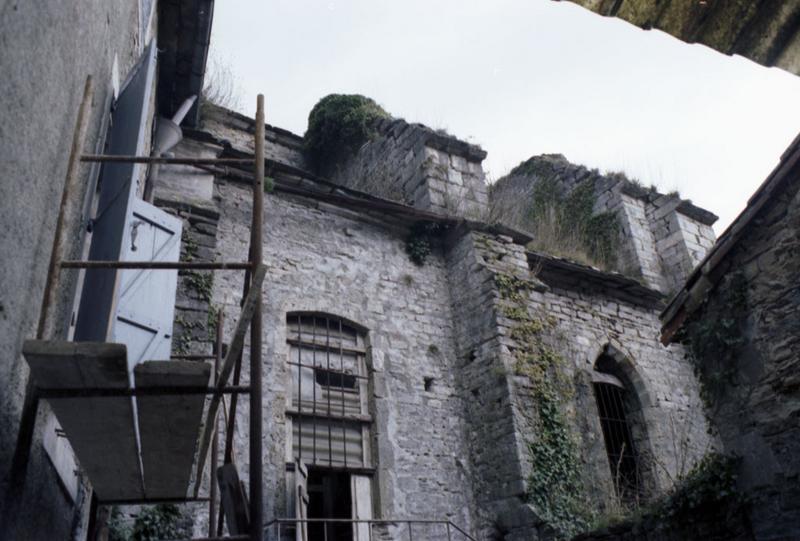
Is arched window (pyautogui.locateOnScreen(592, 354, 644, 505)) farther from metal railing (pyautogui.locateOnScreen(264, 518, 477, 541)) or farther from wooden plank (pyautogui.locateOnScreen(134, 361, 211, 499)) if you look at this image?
wooden plank (pyautogui.locateOnScreen(134, 361, 211, 499))

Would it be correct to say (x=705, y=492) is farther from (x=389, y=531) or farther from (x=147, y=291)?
(x=147, y=291)

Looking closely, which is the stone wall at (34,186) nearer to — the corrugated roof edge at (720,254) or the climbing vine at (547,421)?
the corrugated roof edge at (720,254)

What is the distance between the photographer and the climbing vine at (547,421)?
799 centimetres

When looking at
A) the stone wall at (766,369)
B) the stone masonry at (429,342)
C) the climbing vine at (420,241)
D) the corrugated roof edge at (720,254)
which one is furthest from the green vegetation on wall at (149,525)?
the climbing vine at (420,241)

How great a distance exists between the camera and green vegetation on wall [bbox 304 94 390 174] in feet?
42.8

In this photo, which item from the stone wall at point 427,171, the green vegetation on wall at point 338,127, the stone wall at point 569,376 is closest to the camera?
the stone wall at point 569,376

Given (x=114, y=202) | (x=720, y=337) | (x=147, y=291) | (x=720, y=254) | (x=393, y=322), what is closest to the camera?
(x=114, y=202)

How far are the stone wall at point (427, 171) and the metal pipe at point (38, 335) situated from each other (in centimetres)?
773

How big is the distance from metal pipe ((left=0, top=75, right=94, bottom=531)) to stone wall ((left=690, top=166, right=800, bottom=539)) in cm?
535

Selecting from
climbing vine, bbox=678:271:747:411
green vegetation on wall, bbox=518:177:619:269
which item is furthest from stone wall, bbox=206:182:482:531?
green vegetation on wall, bbox=518:177:619:269

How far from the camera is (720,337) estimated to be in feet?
20.0

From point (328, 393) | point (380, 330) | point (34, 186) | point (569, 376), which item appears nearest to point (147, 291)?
point (34, 186)

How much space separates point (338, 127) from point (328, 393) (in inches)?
263

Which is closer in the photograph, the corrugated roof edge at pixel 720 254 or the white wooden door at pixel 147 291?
the white wooden door at pixel 147 291
